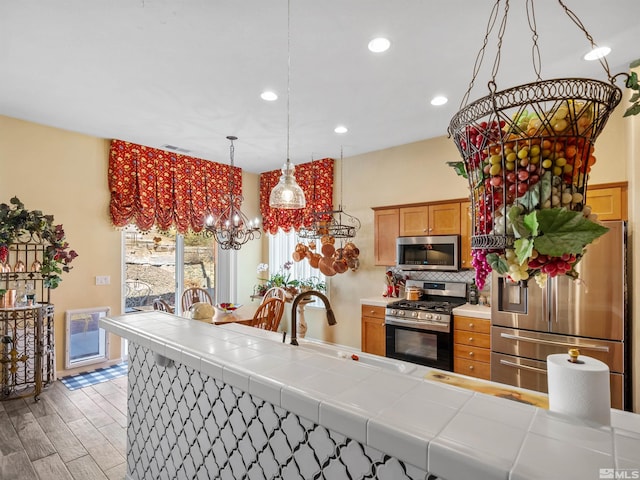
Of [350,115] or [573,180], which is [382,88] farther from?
[573,180]

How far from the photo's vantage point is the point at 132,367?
6.20 feet

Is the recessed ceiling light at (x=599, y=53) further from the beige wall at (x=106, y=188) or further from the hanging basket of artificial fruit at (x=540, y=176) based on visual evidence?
the hanging basket of artificial fruit at (x=540, y=176)

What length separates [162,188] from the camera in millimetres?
4809

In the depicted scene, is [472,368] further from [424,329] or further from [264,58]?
[264,58]

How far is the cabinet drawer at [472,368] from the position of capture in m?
3.35

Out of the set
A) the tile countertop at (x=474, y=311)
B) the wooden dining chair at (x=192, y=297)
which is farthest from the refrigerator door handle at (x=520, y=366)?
the wooden dining chair at (x=192, y=297)

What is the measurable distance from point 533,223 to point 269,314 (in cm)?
343

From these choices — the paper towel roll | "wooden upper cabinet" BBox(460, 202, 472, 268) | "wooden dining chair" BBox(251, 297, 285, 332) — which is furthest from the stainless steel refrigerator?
"wooden dining chair" BBox(251, 297, 285, 332)

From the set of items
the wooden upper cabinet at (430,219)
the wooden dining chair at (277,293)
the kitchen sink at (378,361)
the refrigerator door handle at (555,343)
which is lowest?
the refrigerator door handle at (555,343)

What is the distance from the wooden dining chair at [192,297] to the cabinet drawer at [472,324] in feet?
10.9

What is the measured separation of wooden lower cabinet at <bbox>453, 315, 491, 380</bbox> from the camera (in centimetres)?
337

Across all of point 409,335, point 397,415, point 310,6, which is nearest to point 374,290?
point 409,335

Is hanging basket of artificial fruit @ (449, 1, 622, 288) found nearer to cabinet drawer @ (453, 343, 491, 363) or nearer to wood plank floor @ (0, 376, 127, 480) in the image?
wood plank floor @ (0, 376, 127, 480)

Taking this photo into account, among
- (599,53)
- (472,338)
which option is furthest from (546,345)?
(599,53)
